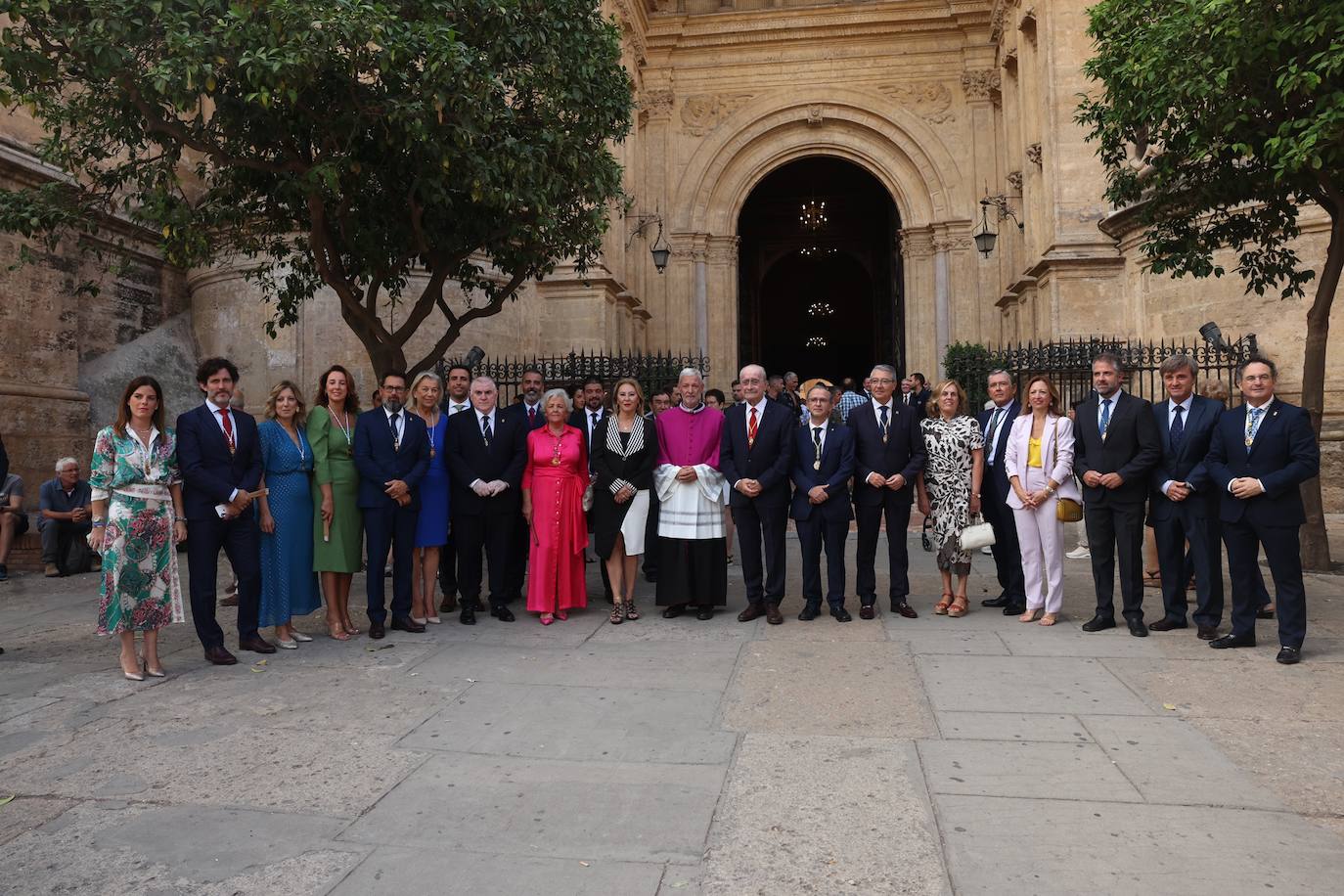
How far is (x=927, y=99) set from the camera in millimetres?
21094

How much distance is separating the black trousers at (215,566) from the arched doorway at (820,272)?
19.0m

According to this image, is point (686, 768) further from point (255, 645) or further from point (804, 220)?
point (804, 220)

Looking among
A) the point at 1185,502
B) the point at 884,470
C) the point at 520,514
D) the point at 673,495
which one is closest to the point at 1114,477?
the point at 1185,502

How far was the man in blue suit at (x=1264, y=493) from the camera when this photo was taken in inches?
208

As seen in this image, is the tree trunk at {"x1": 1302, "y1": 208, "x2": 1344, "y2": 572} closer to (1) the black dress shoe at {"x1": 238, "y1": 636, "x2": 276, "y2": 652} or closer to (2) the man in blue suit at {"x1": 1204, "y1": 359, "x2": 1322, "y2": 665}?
(2) the man in blue suit at {"x1": 1204, "y1": 359, "x2": 1322, "y2": 665}

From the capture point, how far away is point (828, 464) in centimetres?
672

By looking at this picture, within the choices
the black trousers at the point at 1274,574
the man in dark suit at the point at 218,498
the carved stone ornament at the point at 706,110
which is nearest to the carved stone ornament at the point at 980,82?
the carved stone ornament at the point at 706,110

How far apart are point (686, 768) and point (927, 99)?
20.7 meters

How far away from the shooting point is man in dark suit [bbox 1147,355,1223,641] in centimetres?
582

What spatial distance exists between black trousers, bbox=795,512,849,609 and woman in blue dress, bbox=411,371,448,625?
107 inches

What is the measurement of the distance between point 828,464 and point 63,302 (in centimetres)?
1086

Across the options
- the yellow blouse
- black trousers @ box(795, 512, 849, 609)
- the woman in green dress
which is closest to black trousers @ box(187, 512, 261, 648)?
the woman in green dress

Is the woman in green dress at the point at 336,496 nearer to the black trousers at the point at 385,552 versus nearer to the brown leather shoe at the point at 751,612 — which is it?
the black trousers at the point at 385,552

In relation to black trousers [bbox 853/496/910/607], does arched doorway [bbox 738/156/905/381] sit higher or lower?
higher
